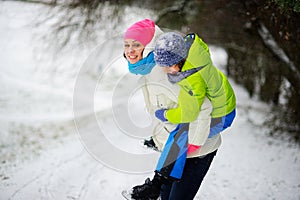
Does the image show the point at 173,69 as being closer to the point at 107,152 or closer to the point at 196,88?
the point at 196,88

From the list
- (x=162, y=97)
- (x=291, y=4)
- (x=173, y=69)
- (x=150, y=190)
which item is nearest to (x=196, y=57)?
(x=173, y=69)

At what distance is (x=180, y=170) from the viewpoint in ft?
8.09

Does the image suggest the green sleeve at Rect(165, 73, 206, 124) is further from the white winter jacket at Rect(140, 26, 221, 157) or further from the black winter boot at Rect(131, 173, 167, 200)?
the black winter boot at Rect(131, 173, 167, 200)

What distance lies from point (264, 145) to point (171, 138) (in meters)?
4.40

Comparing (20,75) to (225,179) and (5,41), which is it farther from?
(225,179)

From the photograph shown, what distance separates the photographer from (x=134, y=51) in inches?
101

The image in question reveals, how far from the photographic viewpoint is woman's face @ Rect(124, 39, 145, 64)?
100 inches

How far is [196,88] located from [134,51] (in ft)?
2.09

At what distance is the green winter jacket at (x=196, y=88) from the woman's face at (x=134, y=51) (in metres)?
0.40

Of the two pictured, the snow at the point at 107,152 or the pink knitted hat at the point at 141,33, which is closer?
the pink knitted hat at the point at 141,33

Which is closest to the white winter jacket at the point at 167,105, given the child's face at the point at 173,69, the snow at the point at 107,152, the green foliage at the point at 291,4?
the child's face at the point at 173,69

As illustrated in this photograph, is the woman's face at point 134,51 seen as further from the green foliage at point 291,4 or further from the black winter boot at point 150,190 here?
the green foliage at point 291,4

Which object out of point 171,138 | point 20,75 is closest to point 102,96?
point 20,75

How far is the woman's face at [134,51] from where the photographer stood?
100 inches
